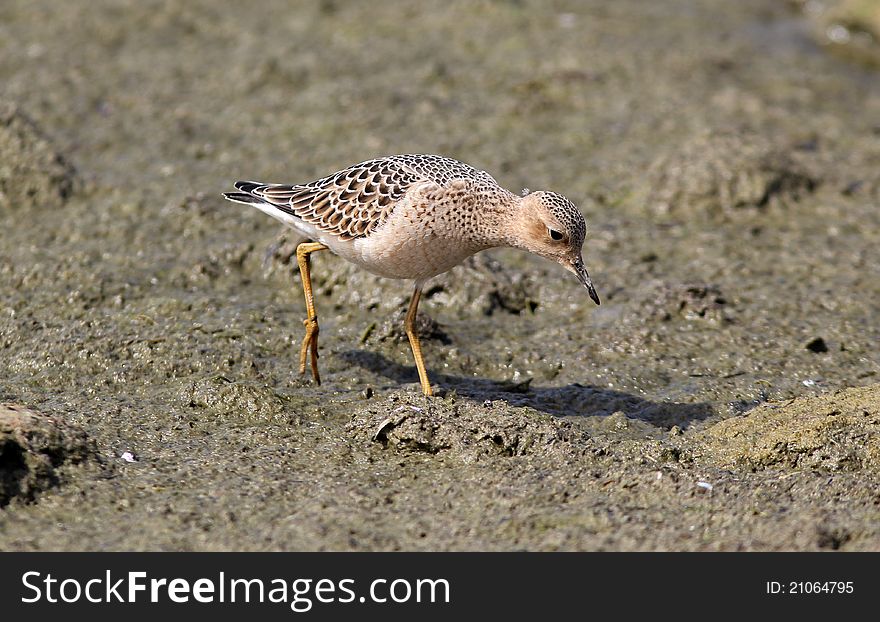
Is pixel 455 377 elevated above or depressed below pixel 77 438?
below

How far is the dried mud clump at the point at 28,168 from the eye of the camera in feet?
32.4

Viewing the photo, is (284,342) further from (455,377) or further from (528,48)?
(528,48)

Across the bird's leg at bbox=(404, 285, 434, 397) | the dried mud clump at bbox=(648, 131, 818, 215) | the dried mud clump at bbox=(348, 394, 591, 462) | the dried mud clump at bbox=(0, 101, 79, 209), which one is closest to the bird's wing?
the bird's leg at bbox=(404, 285, 434, 397)

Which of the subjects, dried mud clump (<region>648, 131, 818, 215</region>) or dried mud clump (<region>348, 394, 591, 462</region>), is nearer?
dried mud clump (<region>348, 394, 591, 462</region>)

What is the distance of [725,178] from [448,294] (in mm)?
3151

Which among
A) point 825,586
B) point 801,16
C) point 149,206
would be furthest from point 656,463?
point 801,16

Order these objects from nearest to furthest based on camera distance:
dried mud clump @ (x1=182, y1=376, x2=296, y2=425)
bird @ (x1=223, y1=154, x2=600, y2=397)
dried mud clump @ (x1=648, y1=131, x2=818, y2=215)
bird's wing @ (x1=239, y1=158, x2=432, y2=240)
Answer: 1. dried mud clump @ (x1=182, y1=376, x2=296, y2=425)
2. bird @ (x1=223, y1=154, x2=600, y2=397)
3. bird's wing @ (x1=239, y1=158, x2=432, y2=240)
4. dried mud clump @ (x1=648, y1=131, x2=818, y2=215)

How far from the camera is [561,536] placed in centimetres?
556

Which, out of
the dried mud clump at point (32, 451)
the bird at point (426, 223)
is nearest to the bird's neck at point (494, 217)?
the bird at point (426, 223)

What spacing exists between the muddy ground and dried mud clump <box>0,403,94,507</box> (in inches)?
0.7

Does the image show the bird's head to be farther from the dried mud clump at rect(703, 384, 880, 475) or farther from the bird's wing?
the dried mud clump at rect(703, 384, 880, 475)

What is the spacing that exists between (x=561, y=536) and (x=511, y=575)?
16.2 inches

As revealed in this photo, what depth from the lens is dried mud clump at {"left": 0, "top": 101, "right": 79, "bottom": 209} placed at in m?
9.88

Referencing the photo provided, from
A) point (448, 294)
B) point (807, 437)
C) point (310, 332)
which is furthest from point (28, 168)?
point (807, 437)
